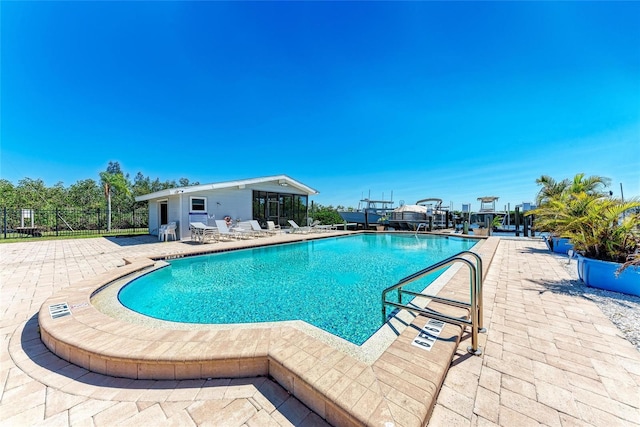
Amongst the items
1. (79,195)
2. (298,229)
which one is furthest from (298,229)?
(79,195)

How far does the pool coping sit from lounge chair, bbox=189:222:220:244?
314 inches

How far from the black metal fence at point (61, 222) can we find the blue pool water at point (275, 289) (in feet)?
43.5

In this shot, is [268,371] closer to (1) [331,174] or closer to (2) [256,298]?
(2) [256,298]

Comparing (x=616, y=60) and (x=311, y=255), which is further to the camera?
(x=311, y=255)

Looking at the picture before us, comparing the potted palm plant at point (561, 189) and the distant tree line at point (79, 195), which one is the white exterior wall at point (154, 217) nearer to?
the distant tree line at point (79, 195)

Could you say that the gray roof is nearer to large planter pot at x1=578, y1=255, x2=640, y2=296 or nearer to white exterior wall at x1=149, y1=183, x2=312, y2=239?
white exterior wall at x1=149, y1=183, x2=312, y2=239

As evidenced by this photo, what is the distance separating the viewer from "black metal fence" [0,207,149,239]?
13466 millimetres

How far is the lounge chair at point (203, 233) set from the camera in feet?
34.4

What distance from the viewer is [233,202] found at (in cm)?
1316

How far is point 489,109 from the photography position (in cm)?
1193

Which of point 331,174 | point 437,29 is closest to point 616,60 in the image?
point 437,29

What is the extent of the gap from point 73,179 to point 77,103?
15.5 m

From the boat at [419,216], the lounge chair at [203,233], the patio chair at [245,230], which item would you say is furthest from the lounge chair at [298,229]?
the boat at [419,216]

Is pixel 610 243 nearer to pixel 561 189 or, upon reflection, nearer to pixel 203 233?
pixel 561 189
